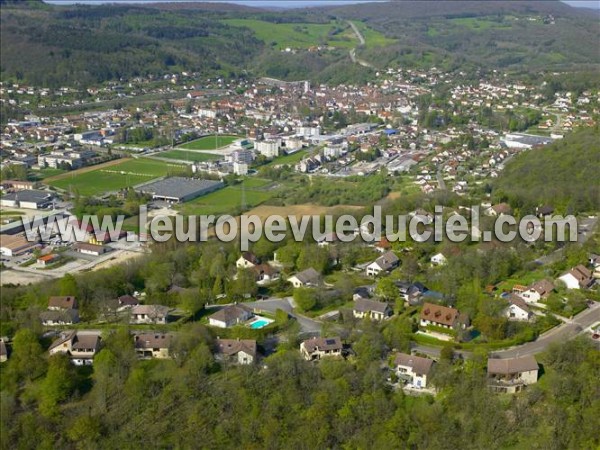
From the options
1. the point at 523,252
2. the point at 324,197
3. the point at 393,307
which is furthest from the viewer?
the point at 324,197

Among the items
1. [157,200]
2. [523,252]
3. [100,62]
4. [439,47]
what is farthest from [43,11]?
[523,252]

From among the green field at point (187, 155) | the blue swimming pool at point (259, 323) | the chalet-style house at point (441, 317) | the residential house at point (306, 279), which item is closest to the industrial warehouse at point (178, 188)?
the green field at point (187, 155)

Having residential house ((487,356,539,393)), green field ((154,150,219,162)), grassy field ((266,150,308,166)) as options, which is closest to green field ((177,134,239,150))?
green field ((154,150,219,162))

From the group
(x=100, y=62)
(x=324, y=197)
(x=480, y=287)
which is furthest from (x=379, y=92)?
(x=480, y=287)

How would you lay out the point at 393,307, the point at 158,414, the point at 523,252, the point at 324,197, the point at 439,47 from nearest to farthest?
1. the point at 158,414
2. the point at 393,307
3. the point at 523,252
4. the point at 324,197
5. the point at 439,47

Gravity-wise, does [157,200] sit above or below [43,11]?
below

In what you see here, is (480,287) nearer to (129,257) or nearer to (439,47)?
(129,257)

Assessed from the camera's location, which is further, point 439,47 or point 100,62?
point 439,47
